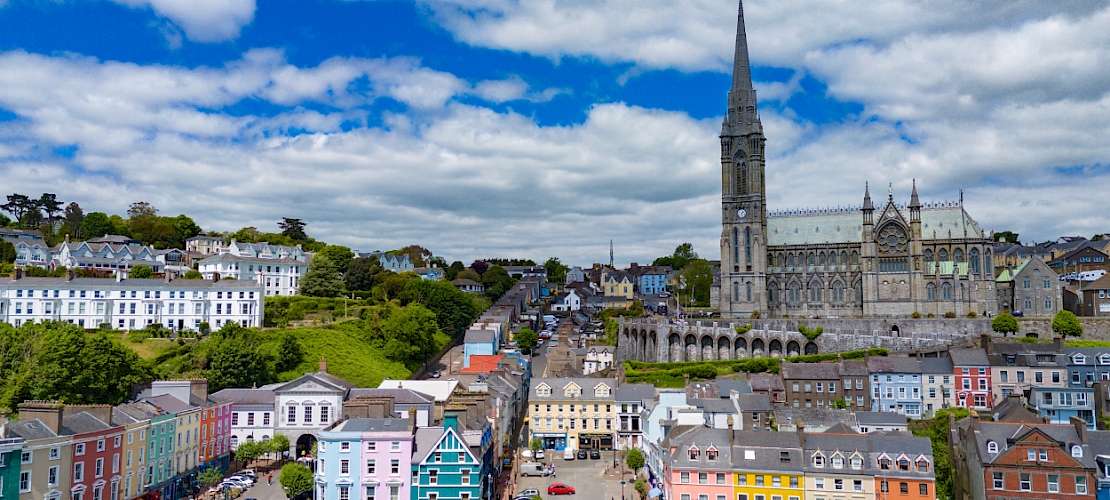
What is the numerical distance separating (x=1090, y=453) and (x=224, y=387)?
209 feet

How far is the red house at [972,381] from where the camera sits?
70.0 metres

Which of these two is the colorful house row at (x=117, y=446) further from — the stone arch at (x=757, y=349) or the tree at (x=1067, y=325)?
the tree at (x=1067, y=325)

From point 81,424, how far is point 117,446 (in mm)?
2575

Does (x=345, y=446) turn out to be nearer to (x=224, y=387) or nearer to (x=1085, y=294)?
(x=224, y=387)

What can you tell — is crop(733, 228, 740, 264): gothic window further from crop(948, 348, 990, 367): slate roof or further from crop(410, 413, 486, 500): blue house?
crop(410, 413, 486, 500): blue house

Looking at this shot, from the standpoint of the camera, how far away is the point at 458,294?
391 ft

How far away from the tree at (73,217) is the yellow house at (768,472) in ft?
427

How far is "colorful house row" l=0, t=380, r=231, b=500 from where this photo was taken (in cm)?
4041

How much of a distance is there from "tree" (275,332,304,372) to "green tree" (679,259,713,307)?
73805 mm

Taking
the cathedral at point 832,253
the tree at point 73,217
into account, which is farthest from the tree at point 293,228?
the cathedral at point 832,253

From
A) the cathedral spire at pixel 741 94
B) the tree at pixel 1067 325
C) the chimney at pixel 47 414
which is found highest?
the cathedral spire at pixel 741 94

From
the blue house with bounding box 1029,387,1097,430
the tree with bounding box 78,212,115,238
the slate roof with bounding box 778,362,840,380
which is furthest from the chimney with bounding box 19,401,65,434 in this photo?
the tree with bounding box 78,212,115,238

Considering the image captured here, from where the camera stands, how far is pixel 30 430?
135 ft

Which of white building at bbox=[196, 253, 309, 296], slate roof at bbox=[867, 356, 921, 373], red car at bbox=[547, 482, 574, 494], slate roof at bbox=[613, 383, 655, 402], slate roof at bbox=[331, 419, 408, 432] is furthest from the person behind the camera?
white building at bbox=[196, 253, 309, 296]
